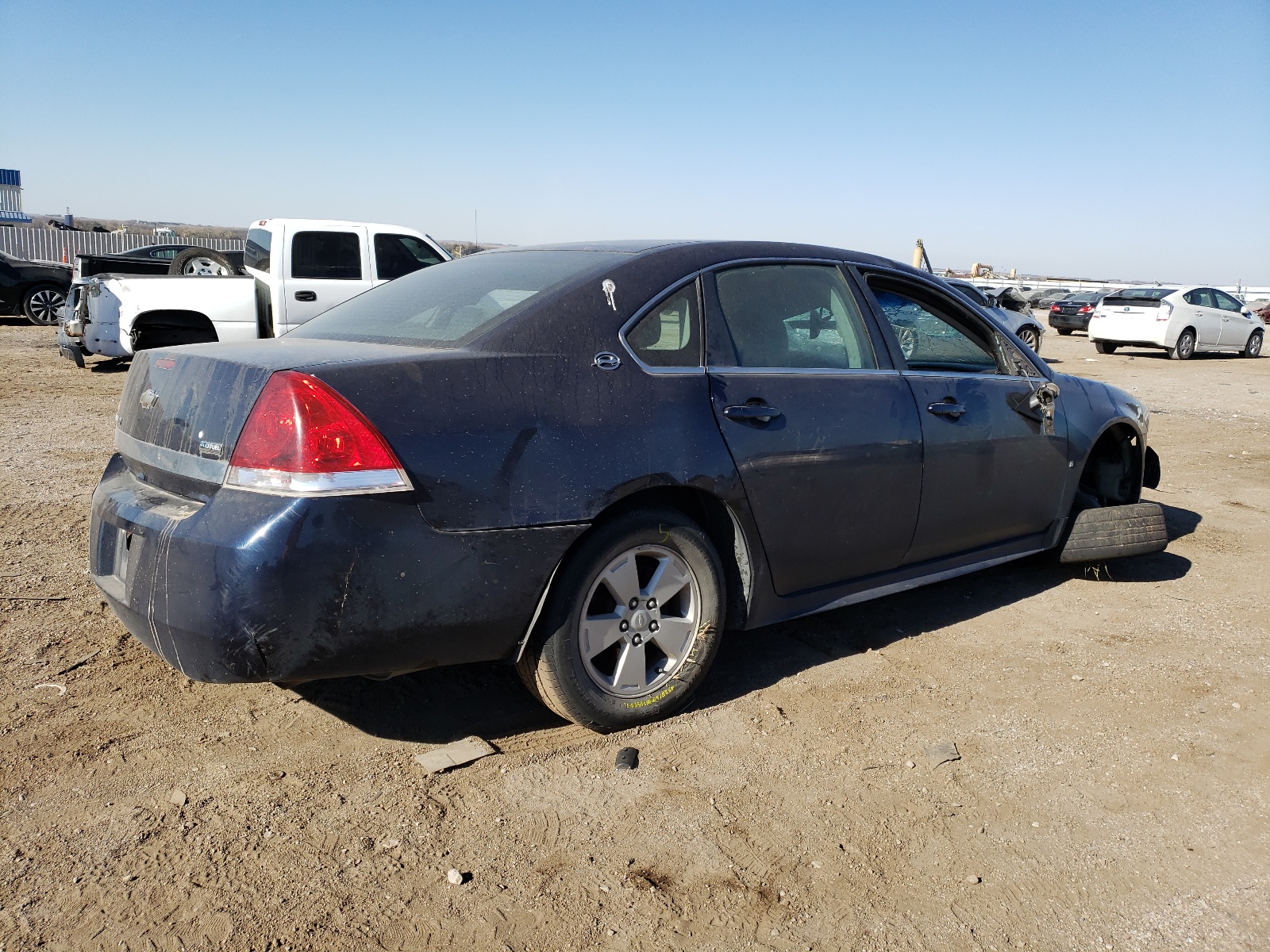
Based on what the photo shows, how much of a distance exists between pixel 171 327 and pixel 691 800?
1009 centimetres

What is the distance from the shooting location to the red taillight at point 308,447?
2658mm

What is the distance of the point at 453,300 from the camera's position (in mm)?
3508

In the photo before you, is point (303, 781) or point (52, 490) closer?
point (303, 781)

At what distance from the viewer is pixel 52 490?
6.19 metres

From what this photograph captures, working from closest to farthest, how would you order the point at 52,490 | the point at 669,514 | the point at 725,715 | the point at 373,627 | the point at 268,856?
the point at 268,856 → the point at 373,627 → the point at 669,514 → the point at 725,715 → the point at 52,490

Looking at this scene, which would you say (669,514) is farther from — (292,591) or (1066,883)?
(1066,883)

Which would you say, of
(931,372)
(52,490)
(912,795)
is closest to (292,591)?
(912,795)

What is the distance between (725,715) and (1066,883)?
1.23 meters

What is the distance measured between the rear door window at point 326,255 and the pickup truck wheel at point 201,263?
417 cm

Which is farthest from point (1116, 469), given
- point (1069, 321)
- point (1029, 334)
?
point (1069, 321)

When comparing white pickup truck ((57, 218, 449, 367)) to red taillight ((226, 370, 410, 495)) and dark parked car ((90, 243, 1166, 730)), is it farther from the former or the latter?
red taillight ((226, 370, 410, 495))

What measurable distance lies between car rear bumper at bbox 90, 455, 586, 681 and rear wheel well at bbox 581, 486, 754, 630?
18.4 inches

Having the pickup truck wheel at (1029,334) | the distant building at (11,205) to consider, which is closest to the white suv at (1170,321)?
the pickup truck wheel at (1029,334)

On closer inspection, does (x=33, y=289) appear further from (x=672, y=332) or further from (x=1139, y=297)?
(x=1139, y=297)
